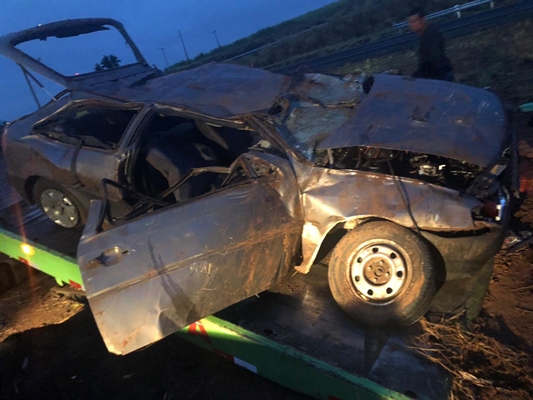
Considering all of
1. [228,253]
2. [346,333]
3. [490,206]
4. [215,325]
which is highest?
[228,253]

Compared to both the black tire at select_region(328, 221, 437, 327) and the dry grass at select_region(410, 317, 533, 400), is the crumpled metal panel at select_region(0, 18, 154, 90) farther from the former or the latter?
the dry grass at select_region(410, 317, 533, 400)

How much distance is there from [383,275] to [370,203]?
0.47 metres

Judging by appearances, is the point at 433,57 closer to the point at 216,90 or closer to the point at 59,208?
the point at 216,90

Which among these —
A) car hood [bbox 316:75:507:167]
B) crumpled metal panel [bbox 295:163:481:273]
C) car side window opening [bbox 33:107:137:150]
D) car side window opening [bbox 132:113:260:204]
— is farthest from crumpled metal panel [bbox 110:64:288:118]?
crumpled metal panel [bbox 295:163:481:273]

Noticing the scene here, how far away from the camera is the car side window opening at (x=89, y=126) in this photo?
4052 mm

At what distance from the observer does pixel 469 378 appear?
2354 millimetres

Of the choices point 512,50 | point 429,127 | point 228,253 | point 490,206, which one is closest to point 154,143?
point 228,253

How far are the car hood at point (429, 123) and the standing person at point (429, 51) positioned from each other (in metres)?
1.70

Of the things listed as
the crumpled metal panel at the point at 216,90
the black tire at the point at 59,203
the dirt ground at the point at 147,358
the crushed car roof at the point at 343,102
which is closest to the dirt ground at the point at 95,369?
the dirt ground at the point at 147,358

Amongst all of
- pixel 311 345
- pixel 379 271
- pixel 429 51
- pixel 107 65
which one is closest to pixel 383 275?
pixel 379 271

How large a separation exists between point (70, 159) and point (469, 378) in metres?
3.68

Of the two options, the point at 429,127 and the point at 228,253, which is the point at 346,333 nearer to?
the point at 228,253

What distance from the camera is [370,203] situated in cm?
269

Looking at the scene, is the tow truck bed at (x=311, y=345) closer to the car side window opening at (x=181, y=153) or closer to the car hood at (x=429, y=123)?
the car side window opening at (x=181, y=153)
